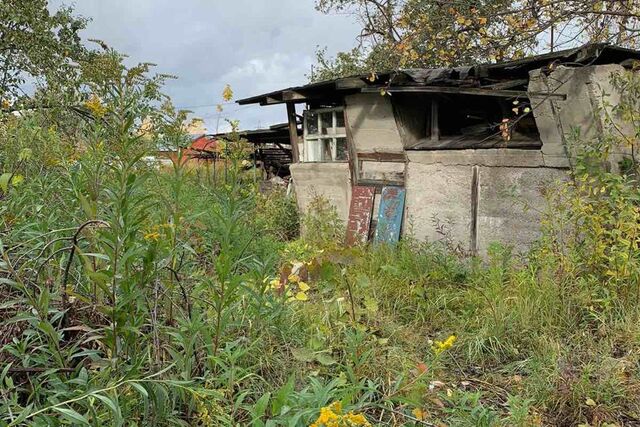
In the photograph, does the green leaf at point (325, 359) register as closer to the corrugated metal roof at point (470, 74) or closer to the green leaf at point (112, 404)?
the green leaf at point (112, 404)

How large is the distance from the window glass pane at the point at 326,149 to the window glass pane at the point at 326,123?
0.47ft

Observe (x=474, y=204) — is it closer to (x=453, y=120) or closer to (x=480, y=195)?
(x=480, y=195)

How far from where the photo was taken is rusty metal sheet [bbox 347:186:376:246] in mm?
7105

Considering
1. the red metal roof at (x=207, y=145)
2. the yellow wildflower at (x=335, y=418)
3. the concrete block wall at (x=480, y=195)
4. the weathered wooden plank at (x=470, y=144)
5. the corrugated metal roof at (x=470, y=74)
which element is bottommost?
the yellow wildflower at (x=335, y=418)

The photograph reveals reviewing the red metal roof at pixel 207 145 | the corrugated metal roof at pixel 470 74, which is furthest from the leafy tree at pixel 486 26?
the red metal roof at pixel 207 145

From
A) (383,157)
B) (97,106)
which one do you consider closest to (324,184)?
(383,157)

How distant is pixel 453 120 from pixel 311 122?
2.45 m

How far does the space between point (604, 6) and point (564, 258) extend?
3214 mm

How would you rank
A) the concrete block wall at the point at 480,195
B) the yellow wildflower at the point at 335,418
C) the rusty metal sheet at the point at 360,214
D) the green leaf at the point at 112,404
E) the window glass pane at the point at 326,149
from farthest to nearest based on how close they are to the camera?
the window glass pane at the point at 326,149 → the rusty metal sheet at the point at 360,214 → the concrete block wall at the point at 480,195 → the green leaf at the point at 112,404 → the yellow wildflower at the point at 335,418

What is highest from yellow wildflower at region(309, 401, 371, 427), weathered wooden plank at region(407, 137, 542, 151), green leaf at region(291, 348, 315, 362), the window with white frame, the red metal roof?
the window with white frame

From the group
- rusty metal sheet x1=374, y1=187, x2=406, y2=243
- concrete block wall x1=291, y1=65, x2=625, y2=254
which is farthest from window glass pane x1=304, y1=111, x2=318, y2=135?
rusty metal sheet x1=374, y1=187, x2=406, y2=243

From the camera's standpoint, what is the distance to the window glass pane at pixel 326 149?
8047mm

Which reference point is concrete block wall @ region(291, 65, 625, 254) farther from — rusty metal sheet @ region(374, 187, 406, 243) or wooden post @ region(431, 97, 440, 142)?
wooden post @ region(431, 97, 440, 142)

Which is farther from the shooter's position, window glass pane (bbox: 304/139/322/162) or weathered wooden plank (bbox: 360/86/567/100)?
window glass pane (bbox: 304/139/322/162)
